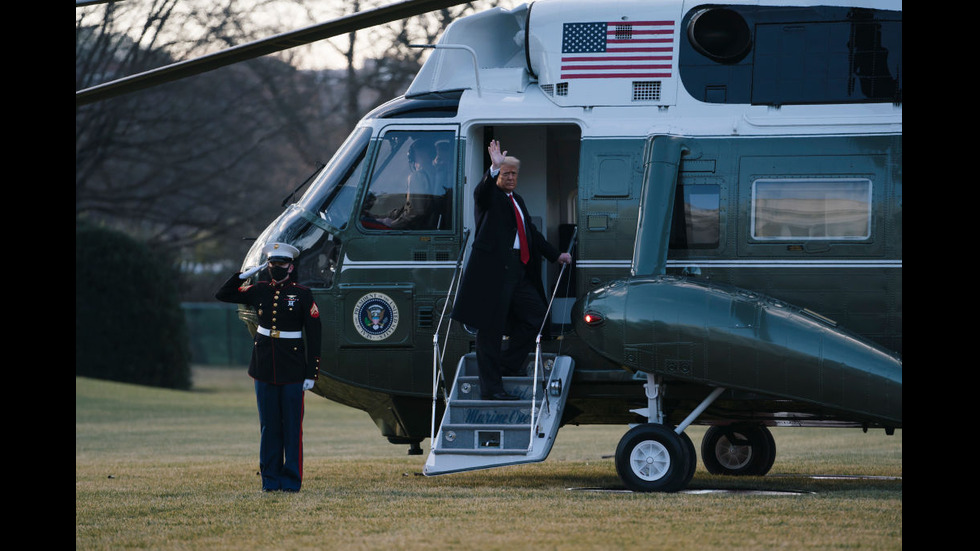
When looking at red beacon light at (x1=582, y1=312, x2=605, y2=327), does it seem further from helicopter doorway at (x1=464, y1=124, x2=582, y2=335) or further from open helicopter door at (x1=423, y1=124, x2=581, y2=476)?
helicopter doorway at (x1=464, y1=124, x2=582, y2=335)

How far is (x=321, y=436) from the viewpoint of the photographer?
1939cm

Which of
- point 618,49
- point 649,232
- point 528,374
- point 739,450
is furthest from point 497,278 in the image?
point 739,450

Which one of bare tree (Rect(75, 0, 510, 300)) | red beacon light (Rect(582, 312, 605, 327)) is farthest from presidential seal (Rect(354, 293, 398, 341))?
bare tree (Rect(75, 0, 510, 300))

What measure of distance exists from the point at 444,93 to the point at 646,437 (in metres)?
3.30

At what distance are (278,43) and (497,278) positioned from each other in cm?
276

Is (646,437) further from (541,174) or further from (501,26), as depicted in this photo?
(501,26)

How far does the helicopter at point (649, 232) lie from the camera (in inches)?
353

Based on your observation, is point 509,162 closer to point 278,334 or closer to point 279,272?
point 279,272

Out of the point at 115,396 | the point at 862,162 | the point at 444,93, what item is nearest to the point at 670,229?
the point at 862,162

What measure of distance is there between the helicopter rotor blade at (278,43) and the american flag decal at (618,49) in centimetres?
293

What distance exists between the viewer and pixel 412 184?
10180 mm

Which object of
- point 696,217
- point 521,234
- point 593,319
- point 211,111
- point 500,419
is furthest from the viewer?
point 211,111

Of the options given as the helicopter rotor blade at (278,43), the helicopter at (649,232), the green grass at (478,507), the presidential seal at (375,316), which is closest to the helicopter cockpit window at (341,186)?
the helicopter at (649,232)

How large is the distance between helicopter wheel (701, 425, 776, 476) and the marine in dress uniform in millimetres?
4000
